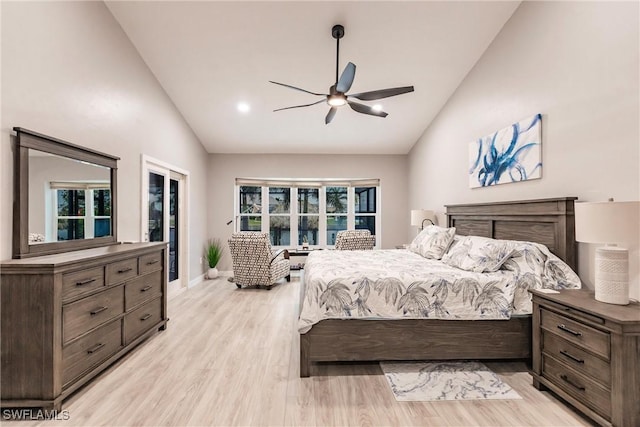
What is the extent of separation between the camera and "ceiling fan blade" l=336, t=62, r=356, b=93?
277cm

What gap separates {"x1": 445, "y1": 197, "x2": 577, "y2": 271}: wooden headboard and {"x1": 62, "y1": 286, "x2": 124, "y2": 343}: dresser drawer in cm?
367

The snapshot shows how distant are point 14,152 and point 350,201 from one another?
18.4ft

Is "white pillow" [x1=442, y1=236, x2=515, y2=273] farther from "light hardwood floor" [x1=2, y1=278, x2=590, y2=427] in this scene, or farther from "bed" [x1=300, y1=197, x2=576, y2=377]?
"light hardwood floor" [x1=2, y1=278, x2=590, y2=427]

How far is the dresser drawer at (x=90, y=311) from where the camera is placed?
208 cm

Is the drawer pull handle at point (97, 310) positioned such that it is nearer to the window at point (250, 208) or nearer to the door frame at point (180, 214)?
the door frame at point (180, 214)

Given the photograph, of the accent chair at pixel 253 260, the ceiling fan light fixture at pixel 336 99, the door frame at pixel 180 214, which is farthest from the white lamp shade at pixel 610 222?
the door frame at pixel 180 214

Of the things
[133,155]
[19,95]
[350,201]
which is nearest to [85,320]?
[19,95]

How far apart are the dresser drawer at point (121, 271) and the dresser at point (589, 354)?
10.6ft

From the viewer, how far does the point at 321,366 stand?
8.64 ft

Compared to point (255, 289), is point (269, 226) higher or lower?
higher

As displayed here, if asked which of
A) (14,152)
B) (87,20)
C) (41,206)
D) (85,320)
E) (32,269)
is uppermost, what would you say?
(87,20)

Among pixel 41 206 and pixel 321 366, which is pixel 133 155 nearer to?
pixel 41 206

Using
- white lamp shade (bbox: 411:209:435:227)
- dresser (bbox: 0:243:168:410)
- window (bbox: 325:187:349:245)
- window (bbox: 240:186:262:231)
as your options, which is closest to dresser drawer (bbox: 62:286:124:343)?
dresser (bbox: 0:243:168:410)

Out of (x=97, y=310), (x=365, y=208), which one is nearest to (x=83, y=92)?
(x=97, y=310)
